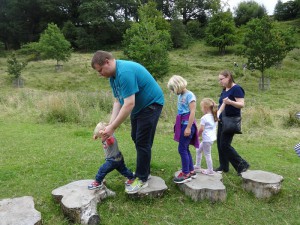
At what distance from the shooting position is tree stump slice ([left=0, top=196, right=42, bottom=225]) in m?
3.31

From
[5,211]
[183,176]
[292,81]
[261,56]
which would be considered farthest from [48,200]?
[292,81]

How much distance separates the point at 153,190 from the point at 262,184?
1.56 meters

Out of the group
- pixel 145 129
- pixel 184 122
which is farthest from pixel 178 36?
pixel 145 129

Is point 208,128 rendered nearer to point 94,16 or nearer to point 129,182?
point 129,182

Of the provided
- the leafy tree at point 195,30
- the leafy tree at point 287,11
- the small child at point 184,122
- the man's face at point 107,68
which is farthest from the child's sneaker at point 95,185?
the leafy tree at point 287,11

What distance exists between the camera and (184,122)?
4320 mm

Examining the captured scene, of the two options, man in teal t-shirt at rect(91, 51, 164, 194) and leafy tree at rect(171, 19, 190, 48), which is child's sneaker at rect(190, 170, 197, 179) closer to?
man in teal t-shirt at rect(91, 51, 164, 194)

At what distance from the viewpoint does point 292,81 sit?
2281 cm

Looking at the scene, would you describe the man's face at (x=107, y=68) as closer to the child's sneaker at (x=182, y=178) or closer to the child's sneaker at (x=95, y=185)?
the child's sneaker at (x=95, y=185)

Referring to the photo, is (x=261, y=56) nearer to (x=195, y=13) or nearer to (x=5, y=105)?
(x=5, y=105)

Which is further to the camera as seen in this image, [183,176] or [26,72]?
[26,72]

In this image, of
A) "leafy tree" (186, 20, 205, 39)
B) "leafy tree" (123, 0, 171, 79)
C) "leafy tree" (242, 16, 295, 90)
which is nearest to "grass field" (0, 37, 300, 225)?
"leafy tree" (242, 16, 295, 90)

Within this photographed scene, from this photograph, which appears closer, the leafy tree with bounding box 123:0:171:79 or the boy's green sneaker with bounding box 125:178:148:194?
the boy's green sneaker with bounding box 125:178:148:194

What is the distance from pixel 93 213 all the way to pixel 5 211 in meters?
1.01
